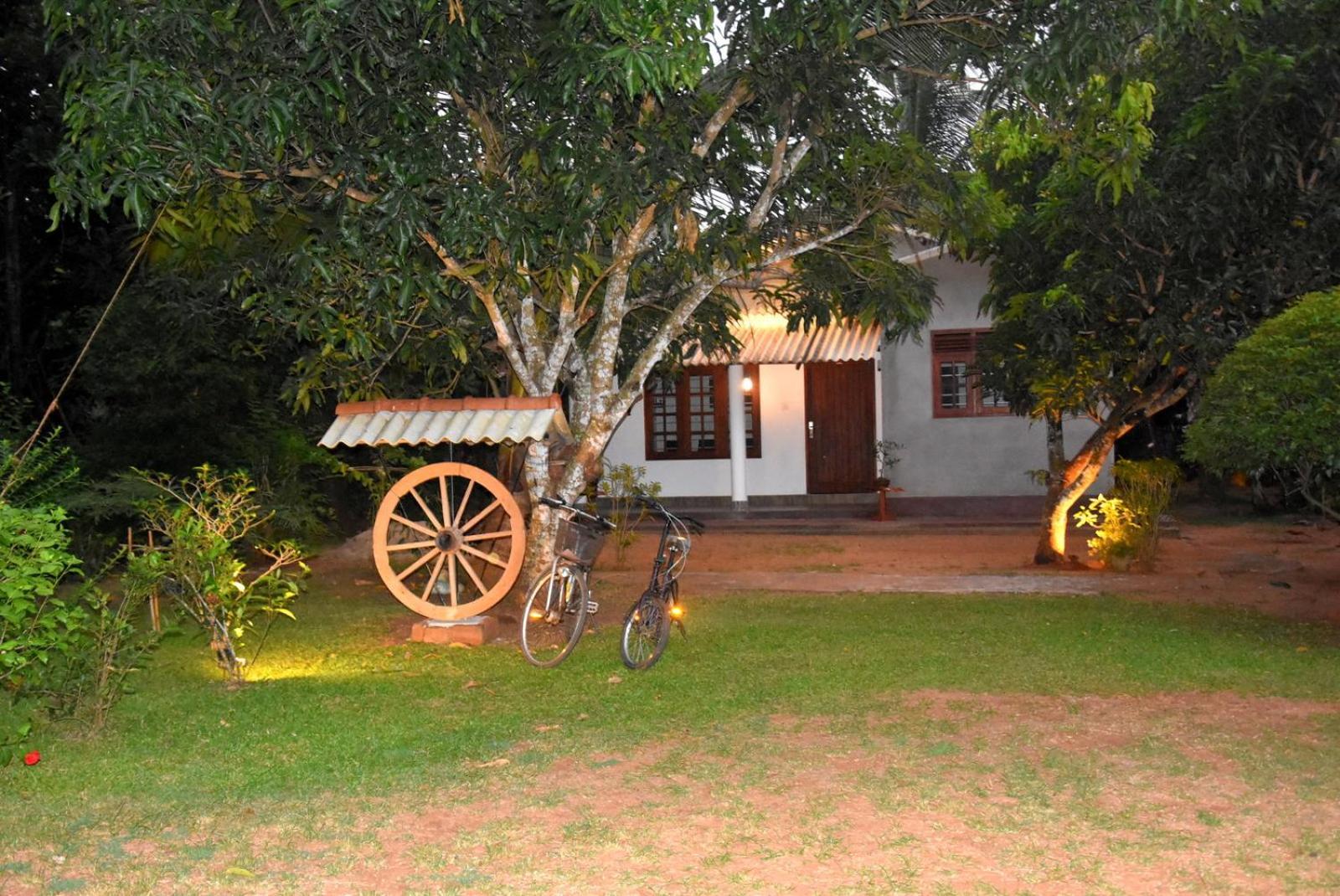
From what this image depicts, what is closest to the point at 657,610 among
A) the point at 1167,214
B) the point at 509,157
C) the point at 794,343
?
the point at 509,157

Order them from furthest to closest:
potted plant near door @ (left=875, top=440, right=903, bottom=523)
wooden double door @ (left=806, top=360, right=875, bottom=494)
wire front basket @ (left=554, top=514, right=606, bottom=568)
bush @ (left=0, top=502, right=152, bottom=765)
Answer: wooden double door @ (left=806, top=360, right=875, bottom=494)
potted plant near door @ (left=875, top=440, right=903, bottom=523)
wire front basket @ (left=554, top=514, right=606, bottom=568)
bush @ (left=0, top=502, right=152, bottom=765)

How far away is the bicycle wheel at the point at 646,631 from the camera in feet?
28.0

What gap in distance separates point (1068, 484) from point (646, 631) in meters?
6.43

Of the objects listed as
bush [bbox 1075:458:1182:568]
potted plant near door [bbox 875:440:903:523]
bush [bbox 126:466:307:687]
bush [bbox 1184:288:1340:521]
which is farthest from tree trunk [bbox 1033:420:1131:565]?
bush [bbox 126:466:307:687]

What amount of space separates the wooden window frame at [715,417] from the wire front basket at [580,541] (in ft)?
37.4

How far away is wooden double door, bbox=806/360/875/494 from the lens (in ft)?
68.3

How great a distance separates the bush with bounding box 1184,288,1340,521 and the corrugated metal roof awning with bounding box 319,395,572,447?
4.46m

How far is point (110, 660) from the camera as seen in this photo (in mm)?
6992

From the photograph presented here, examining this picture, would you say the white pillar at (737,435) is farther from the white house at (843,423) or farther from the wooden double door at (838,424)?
the wooden double door at (838,424)

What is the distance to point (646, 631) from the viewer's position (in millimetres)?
8680

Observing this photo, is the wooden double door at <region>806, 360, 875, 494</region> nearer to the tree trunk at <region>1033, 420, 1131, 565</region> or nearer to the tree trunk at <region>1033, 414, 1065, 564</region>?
the tree trunk at <region>1033, 420, 1131, 565</region>

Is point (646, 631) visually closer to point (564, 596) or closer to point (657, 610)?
point (657, 610)

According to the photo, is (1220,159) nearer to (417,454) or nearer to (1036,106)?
(1036,106)

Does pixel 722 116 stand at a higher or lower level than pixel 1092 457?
higher
